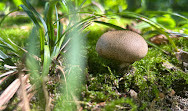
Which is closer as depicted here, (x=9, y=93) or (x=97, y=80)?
(x=9, y=93)

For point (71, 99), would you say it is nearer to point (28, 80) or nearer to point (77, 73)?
point (77, 73)

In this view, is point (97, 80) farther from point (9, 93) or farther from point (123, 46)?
point (9, 93)

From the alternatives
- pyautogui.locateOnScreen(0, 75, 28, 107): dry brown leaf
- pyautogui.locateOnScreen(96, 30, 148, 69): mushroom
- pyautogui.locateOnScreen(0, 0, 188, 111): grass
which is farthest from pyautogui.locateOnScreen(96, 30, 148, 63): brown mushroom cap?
pyautogui.locateOnScreen(0, 75, 28, 107): dry brown leaf

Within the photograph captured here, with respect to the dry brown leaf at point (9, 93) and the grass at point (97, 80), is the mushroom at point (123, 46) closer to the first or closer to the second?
the grass at point (97, 80)

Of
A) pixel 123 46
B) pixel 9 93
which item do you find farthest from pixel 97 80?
pixel 9 93

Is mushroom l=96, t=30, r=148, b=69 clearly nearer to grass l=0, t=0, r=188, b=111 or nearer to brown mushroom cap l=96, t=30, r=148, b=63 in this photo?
brown mushroom cap l=96, t=30, r=148, b=63

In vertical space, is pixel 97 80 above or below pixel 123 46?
below

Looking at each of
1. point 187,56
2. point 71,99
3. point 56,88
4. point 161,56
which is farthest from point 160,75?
point 56,88

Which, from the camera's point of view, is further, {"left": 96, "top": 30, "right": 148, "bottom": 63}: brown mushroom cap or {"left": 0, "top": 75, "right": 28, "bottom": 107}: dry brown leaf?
{"left": 96, "top": 30, "right": 148, "bottom": 63}: brown mushroom cap

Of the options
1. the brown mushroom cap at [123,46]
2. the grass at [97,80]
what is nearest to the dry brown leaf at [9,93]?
the grass at [97,80]
